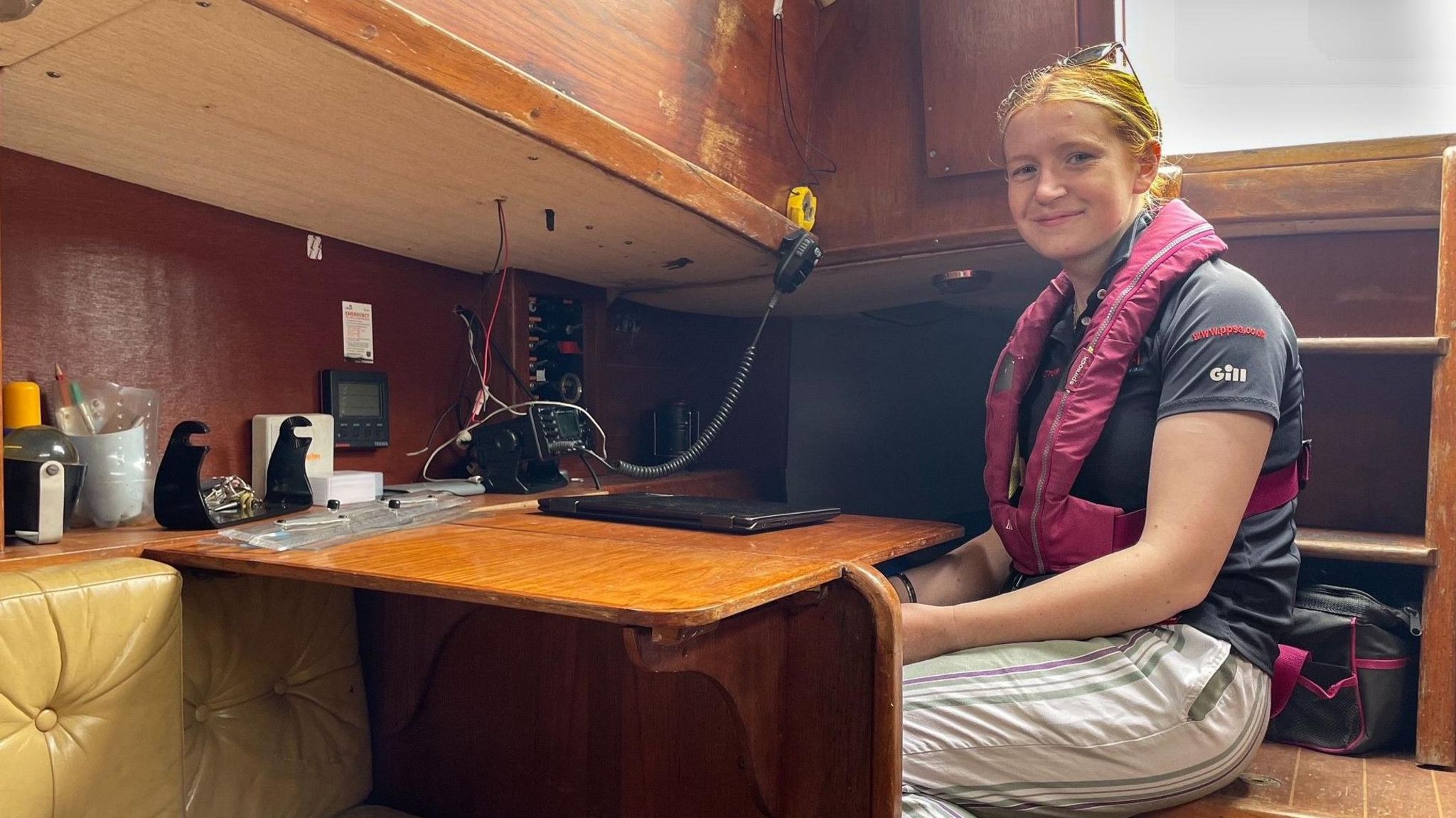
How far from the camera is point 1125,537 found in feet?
3.71

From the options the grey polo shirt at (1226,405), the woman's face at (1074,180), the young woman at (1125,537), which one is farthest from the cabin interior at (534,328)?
the woman's face at (1074,180)

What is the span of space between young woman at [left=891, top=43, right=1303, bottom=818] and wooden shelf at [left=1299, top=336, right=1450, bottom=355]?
0.99ft

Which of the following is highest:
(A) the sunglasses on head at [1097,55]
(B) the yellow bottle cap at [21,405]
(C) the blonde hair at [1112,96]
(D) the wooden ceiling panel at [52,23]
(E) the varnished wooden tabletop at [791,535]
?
(A) the sunglasses on head at [1097,55]

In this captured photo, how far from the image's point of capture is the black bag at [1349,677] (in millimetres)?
1257

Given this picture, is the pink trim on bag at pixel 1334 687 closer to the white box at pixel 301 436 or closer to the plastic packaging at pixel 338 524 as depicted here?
the plastic packaging at pixel 338 524

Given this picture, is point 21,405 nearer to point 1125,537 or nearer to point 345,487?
point 345,487

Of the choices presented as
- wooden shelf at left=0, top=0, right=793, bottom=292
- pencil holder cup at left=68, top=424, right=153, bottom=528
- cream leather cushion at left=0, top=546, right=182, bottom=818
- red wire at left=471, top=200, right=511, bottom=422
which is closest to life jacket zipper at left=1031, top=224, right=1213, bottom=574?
wooden shelf at left=0, top=0, right=793, bottom=292

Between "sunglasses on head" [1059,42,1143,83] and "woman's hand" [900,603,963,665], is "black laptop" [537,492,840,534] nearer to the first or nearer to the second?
"woman's hand" [900,603,963,665]

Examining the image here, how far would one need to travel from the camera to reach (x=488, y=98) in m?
0.98

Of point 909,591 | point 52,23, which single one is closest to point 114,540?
point 52,23

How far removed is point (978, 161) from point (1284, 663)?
97 cm

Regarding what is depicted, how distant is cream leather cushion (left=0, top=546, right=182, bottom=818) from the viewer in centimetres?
80

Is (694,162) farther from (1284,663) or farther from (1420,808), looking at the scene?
(1420,808)

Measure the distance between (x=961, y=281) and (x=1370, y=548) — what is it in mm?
889
